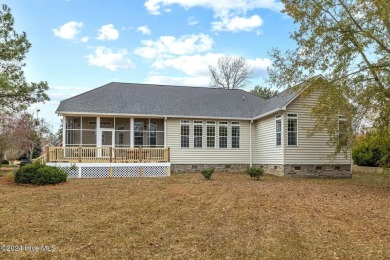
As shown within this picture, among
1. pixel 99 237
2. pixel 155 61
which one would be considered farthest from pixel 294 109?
pixel 99 237

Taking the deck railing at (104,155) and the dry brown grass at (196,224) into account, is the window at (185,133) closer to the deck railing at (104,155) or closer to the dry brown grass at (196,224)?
the deck railing at (104,155)

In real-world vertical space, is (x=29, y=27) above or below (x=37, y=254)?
above

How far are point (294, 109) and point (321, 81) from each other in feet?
14.6

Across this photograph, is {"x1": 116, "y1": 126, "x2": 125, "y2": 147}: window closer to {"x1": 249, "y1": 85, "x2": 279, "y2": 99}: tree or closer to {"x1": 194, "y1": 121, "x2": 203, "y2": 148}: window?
{"x1": 194, "y1": 121, "x2": 203, "y2": 148}: window

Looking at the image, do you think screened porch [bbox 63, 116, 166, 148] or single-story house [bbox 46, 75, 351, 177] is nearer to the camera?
single-story house [bbox 46, 75, 351, 177]

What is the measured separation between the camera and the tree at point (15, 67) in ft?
54.4

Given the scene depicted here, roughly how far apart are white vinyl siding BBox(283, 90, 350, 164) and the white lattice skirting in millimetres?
6631

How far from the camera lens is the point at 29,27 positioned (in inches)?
691

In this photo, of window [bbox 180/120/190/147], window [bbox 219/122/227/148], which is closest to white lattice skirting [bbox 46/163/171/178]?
window [bbox 180/120/190/147]

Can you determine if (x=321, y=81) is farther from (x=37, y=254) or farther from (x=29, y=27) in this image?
(x=29, y=27)

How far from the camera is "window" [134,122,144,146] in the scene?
2018 centimetres

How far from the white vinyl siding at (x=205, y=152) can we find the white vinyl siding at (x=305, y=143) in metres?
3.77

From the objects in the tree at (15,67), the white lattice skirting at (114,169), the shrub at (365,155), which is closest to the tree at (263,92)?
the shrub at (365,155)

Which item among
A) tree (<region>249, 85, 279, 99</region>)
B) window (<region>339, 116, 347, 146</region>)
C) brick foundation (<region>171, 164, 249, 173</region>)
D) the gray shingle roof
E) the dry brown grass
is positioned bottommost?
the dry brown grass
